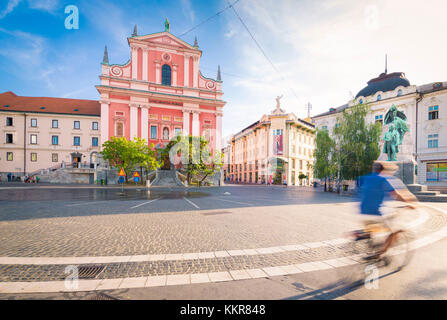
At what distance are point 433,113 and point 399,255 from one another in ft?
121

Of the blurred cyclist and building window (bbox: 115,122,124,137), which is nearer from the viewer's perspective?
the blurred cyclist

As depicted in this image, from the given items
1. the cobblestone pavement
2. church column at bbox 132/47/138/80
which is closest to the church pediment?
church column at bbox 132/47/138/80

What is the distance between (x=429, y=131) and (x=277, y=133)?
23.8 meters

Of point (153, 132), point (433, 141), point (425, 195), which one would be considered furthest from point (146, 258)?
point (433, 141)

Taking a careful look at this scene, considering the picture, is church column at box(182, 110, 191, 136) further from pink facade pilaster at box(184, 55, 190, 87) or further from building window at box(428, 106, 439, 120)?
building window at box(428, 106, 439, 120)

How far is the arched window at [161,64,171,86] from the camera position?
39094 mm

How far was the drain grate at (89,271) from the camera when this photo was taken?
10.8 ft

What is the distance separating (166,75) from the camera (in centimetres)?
3931

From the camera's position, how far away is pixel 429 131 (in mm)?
28312

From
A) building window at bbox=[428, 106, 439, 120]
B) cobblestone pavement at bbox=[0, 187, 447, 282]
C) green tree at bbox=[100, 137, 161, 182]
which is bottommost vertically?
cobblestone pavement at bbox=[0, 187, 447, 282]

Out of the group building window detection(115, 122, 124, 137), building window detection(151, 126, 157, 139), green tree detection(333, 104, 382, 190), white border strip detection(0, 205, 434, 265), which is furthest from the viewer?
building window detection(151, 126, 157, 139)

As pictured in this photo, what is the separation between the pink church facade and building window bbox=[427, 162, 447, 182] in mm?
32423

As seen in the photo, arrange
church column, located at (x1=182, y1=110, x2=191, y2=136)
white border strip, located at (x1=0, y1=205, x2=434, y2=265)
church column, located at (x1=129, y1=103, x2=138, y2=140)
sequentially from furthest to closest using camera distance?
church column, located at (x1=182, y1=110, x2=191, y2=136) < church column, located at (x1=129, y1=103, x2=138, y2=140) < white border strip, located at (x1=0, y1=205, x2=434, y2=265)

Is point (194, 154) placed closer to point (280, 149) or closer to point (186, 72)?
point (186, 72)
